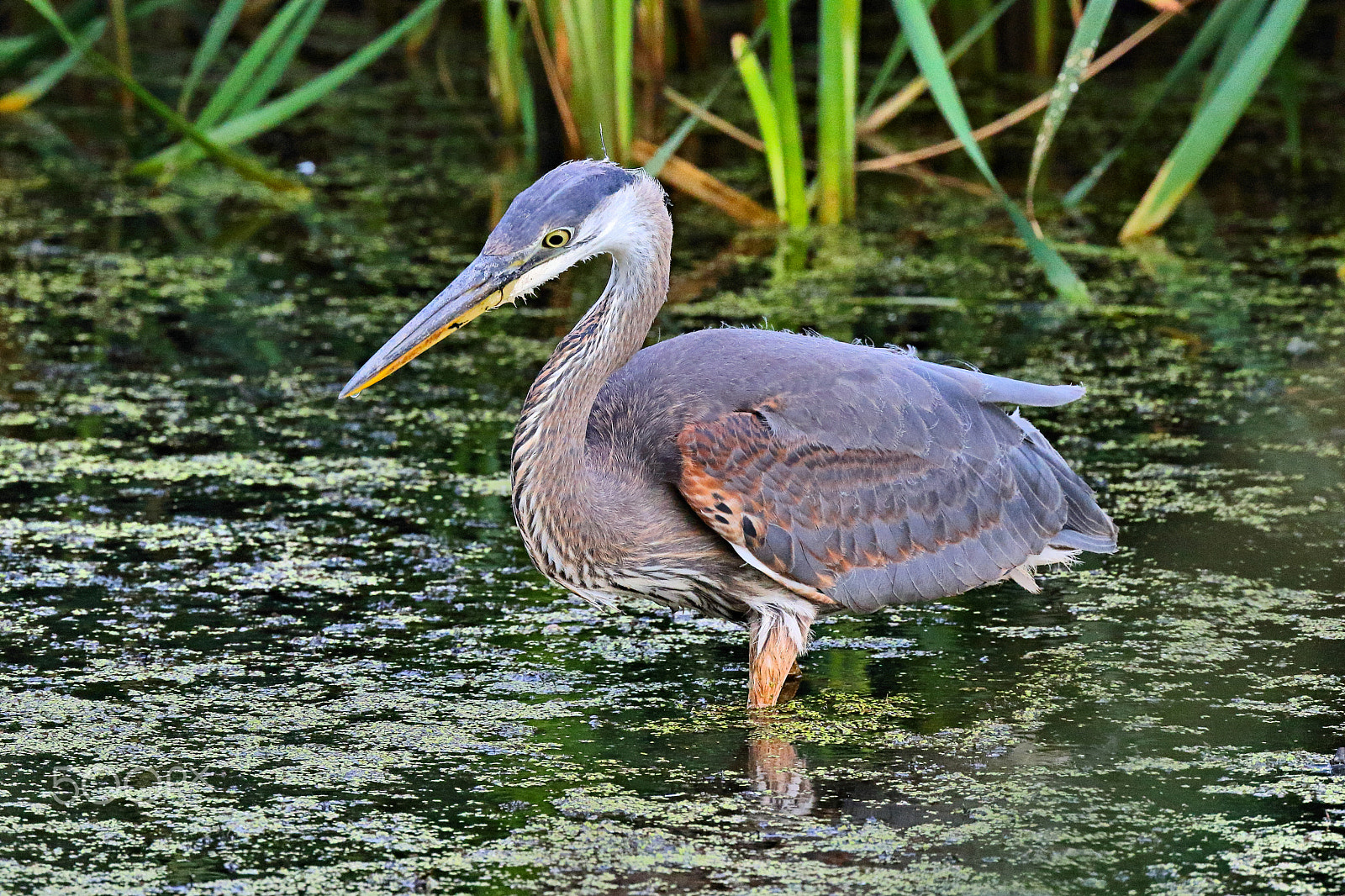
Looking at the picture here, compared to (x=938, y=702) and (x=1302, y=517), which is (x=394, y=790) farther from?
(x=1302, y=517)

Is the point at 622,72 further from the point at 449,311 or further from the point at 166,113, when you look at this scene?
the point at 449,311

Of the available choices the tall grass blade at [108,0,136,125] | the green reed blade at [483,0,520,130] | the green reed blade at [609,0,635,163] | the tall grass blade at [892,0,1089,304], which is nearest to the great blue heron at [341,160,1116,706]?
the tall grass blade at [892,0,1089,304]

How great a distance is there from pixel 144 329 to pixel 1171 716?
4.19m

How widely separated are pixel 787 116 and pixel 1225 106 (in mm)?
1591

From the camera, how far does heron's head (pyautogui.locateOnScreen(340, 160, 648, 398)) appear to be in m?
3.70

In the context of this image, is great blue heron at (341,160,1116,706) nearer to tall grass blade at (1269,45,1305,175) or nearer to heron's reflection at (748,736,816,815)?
heron's reflection at (748,736,816,815)

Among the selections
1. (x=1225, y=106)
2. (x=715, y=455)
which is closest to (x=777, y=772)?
(x=715, y=455)

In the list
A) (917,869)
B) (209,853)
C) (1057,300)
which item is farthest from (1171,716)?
(1057,300)

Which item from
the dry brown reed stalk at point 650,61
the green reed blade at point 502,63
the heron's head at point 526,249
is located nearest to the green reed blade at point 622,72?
the green reed blade at point 502,63

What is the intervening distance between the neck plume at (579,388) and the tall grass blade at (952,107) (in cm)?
161

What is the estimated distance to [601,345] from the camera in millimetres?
3885

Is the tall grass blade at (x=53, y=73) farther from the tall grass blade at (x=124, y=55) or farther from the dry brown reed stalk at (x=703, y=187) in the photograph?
the dry brown reed stalk at (x=703, y=187)

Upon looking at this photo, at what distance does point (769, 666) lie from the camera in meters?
3.89

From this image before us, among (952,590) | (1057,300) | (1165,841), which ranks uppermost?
(1057,300)
